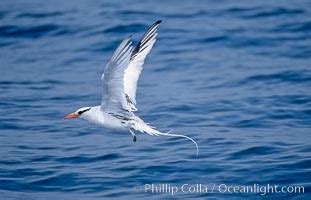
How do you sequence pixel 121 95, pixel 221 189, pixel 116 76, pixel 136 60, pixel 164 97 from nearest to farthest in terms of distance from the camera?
pixel 116 76
pixel 121 95
pixel 136 60
pixel 221 189
pixel 164 97

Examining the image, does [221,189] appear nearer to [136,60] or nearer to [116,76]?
[136,60]

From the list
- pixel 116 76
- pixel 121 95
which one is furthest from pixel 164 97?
pixel 116 76

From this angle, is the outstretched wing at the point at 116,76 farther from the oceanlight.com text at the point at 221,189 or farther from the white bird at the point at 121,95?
the oceanlight.com text at the point at 221,189

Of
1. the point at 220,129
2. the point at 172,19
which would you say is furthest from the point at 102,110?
the point at 172,19

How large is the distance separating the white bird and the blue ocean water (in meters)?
1.16

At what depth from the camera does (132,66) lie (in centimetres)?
1083

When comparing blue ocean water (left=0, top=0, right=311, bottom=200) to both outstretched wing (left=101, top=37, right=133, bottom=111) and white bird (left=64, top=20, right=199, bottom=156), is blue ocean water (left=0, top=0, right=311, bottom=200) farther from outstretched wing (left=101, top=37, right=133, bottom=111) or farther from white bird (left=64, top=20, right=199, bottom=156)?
outstretched wing (left=101, top=37, right=133, bottom=111)

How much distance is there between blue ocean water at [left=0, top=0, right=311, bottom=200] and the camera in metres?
11.5

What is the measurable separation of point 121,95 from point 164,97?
5022 mm

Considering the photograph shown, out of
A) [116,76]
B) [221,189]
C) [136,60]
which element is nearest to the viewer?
[116,76]

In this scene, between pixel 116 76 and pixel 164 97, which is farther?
pixel 164 97

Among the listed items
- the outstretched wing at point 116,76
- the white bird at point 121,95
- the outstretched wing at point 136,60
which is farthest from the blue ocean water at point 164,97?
the outstretched wing at point 116,76

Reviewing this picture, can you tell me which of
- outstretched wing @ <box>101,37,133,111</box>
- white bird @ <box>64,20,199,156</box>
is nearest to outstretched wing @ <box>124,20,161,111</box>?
white bird @ <box>64,20,199,156</box>

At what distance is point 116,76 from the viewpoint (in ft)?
31.4
